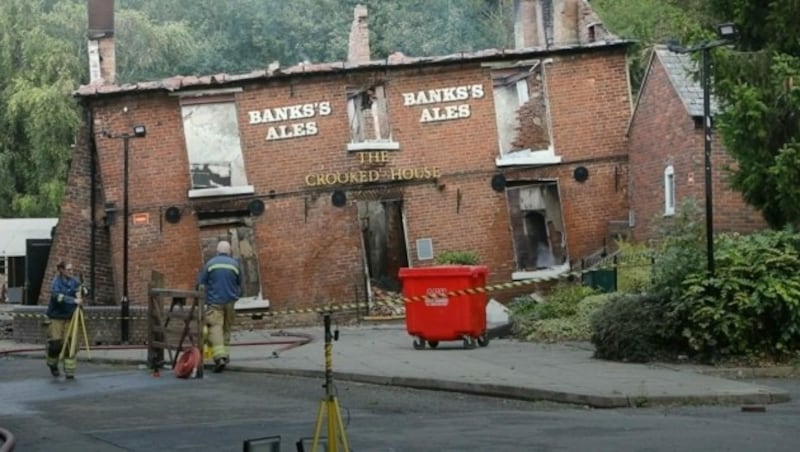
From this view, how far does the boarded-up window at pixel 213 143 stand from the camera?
3491 centimetres

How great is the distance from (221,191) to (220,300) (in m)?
12.9

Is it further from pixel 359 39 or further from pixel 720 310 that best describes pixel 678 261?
pixel 359 39

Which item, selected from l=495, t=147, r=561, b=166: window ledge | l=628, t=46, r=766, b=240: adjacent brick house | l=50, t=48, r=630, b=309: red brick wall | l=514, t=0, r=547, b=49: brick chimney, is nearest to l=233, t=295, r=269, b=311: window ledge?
l=50, t=48, r=630, b=309: red brick wall

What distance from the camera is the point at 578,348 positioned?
901 inches

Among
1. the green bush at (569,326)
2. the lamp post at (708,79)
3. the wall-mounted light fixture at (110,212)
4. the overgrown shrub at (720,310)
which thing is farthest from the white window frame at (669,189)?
the wall-mounted light fixture at (110,212)

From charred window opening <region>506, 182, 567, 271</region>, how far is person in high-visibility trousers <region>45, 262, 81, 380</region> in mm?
14523

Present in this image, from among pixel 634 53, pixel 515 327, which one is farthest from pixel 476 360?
pixel 634 53

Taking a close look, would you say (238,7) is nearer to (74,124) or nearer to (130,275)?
(74,124)

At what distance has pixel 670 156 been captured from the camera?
3175cm

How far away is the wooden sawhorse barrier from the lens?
21500 millimetres

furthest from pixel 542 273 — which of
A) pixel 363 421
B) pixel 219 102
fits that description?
pixel 363 421

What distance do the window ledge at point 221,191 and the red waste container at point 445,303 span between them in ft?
37.7

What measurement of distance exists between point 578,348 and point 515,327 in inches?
136

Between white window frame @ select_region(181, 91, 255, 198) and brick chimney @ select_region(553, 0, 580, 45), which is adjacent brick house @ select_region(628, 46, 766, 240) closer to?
brick chimney @ select_region(553, 0, 580, 45)
